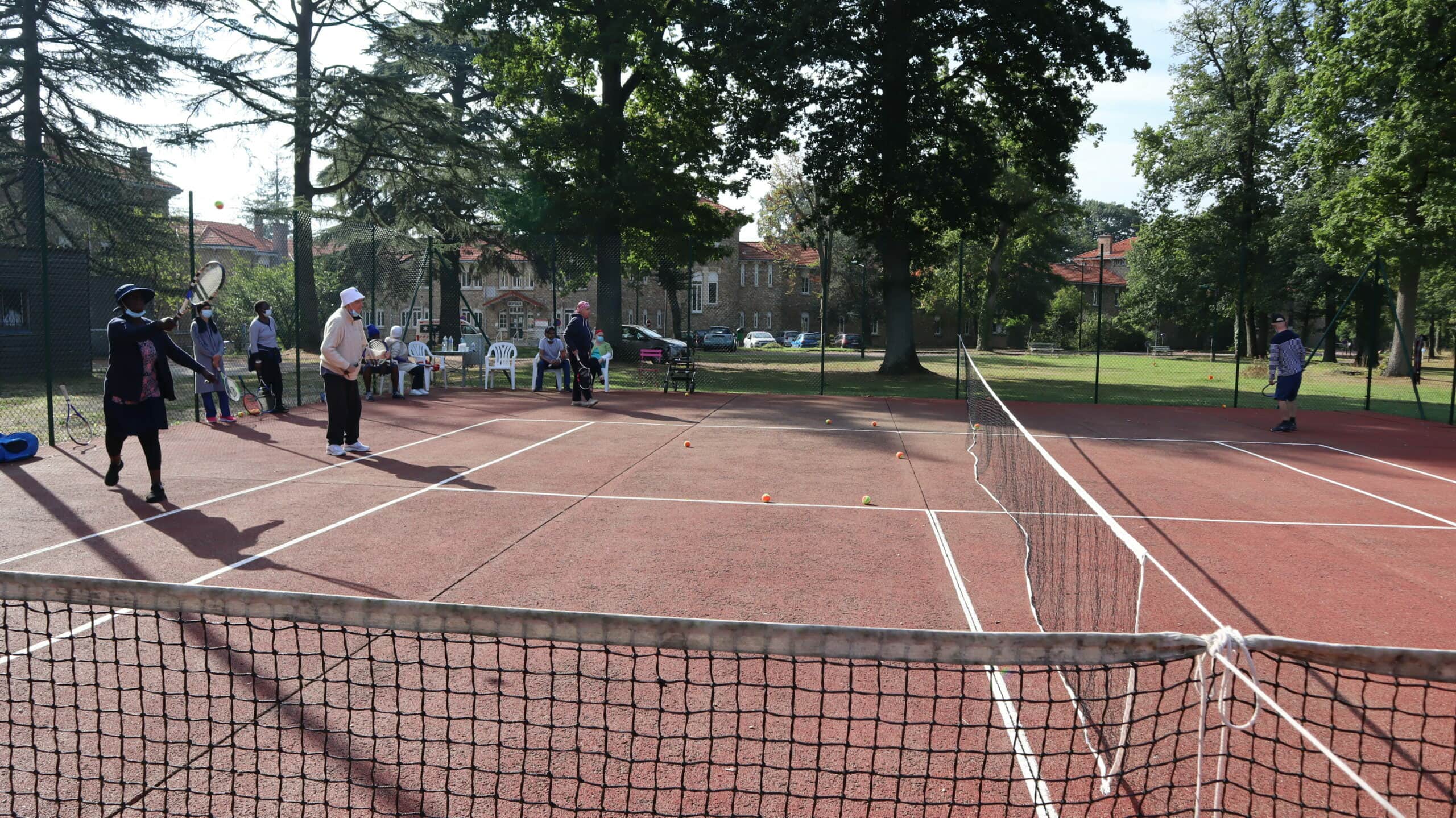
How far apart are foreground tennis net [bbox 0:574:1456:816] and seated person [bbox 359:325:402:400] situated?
44.5 ft

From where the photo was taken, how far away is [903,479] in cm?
1098

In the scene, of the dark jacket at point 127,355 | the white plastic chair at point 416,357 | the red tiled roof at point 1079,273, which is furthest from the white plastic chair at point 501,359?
the red tiled roof at point 1079,273

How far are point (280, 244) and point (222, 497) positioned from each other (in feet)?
309

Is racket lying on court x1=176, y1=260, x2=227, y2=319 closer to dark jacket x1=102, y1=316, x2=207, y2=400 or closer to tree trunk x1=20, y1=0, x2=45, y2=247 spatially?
dark jacket x1=102, y1=316, x2=207, y2=400

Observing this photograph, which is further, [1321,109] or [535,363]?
[1321,109]

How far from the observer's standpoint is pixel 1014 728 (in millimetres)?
4258

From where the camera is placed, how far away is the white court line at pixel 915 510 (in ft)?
29.3

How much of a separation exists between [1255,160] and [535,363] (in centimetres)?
4099

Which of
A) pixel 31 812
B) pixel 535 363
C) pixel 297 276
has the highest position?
pixel 297 276

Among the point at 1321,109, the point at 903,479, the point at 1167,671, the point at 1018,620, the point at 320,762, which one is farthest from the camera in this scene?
the point at 1321,109

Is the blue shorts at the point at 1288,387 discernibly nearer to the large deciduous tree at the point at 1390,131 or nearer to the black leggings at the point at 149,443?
the large deciduous tree at the point at 1390,131

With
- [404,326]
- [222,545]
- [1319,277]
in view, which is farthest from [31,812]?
[1319,277]

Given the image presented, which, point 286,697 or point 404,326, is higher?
point 404,326

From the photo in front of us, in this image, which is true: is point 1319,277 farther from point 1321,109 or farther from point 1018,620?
point 1018,620
